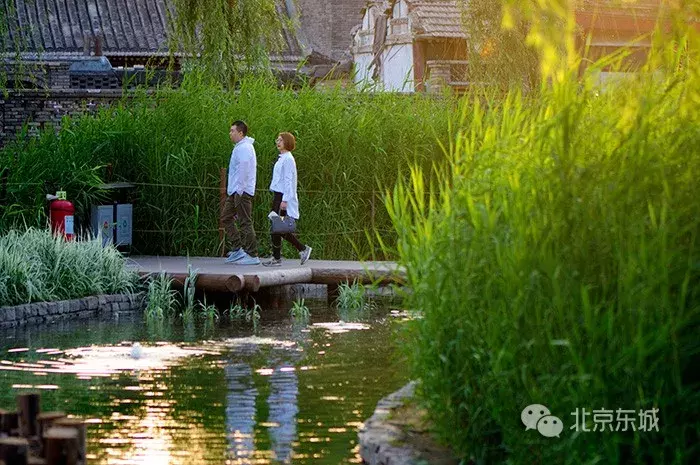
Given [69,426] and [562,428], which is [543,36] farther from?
[69,426]

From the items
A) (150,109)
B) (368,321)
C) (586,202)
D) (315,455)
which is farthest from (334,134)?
(586,202)

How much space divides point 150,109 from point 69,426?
14.7 metres

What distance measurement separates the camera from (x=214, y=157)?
68.2 ft

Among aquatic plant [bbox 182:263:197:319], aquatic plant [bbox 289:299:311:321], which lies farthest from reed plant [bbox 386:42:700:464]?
aquatic plant [bbox 182:263:197:319]

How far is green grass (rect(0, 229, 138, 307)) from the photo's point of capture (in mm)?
15969

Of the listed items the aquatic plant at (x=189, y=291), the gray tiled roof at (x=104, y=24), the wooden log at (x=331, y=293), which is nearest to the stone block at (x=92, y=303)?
the aquatic plant at (x=189, y=291)

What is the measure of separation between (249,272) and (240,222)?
183cm

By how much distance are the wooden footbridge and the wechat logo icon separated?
30.5 feet

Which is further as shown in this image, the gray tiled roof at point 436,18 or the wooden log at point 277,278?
the gray tiled roof at point 436,18

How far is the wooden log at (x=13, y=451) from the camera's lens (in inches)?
269

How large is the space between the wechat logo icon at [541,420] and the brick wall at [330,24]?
37.9 m

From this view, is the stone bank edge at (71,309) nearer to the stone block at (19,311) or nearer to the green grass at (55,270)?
the stone block at (19,311)

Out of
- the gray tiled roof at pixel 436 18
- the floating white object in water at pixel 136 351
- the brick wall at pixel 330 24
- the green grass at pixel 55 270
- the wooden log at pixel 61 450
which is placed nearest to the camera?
the wooden log at pixel 61 450

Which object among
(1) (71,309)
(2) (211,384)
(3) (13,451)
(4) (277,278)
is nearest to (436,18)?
(4) (277,278)
